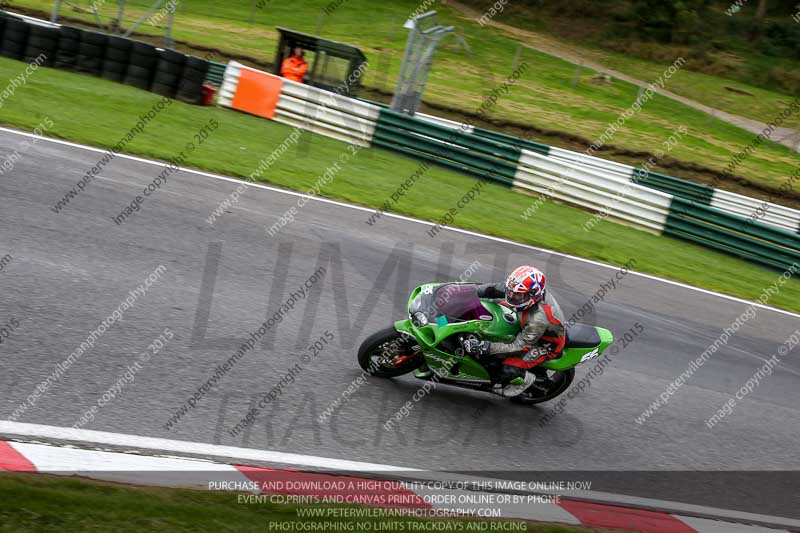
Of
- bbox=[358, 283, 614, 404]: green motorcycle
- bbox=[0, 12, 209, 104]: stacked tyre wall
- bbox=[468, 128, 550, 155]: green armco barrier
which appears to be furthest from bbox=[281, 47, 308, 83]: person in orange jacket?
bbox=[358, 283, 614, 404]: green motorcycle

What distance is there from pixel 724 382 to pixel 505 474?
4256 millimetres

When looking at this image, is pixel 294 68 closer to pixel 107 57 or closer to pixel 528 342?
pixel 107 57

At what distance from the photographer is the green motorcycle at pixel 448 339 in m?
7.48

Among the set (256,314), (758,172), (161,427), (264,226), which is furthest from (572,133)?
(161,427)

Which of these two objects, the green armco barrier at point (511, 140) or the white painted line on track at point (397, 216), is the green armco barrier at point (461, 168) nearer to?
the green armco barrier at point (511, 140)

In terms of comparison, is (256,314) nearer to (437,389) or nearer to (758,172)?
(437,389)

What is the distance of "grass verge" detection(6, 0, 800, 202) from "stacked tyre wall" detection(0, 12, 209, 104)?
6565 millimetres

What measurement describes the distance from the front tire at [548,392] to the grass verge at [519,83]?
18.8 metres

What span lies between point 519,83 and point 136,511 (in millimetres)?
29972

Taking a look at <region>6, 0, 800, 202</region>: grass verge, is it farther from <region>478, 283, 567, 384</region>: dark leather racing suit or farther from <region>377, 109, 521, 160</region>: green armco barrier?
<region>478, 283, 567, 384</region>: dark leather racing suit

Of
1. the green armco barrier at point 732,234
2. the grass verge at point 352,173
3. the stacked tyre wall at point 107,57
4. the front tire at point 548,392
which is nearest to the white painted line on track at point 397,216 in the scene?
the grass verge at point 352,173

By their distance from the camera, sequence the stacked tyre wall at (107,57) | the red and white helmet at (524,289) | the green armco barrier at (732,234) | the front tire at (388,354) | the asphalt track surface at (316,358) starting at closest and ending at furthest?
the asphalt track surface at (316,358) < the red and white helmet at (524,289) < the front tire at (388,354) < the green armco barrier at (732,234) < the stacked tyre wall at (107,57)

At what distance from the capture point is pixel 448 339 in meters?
7.47

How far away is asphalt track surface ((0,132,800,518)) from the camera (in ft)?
21.7
